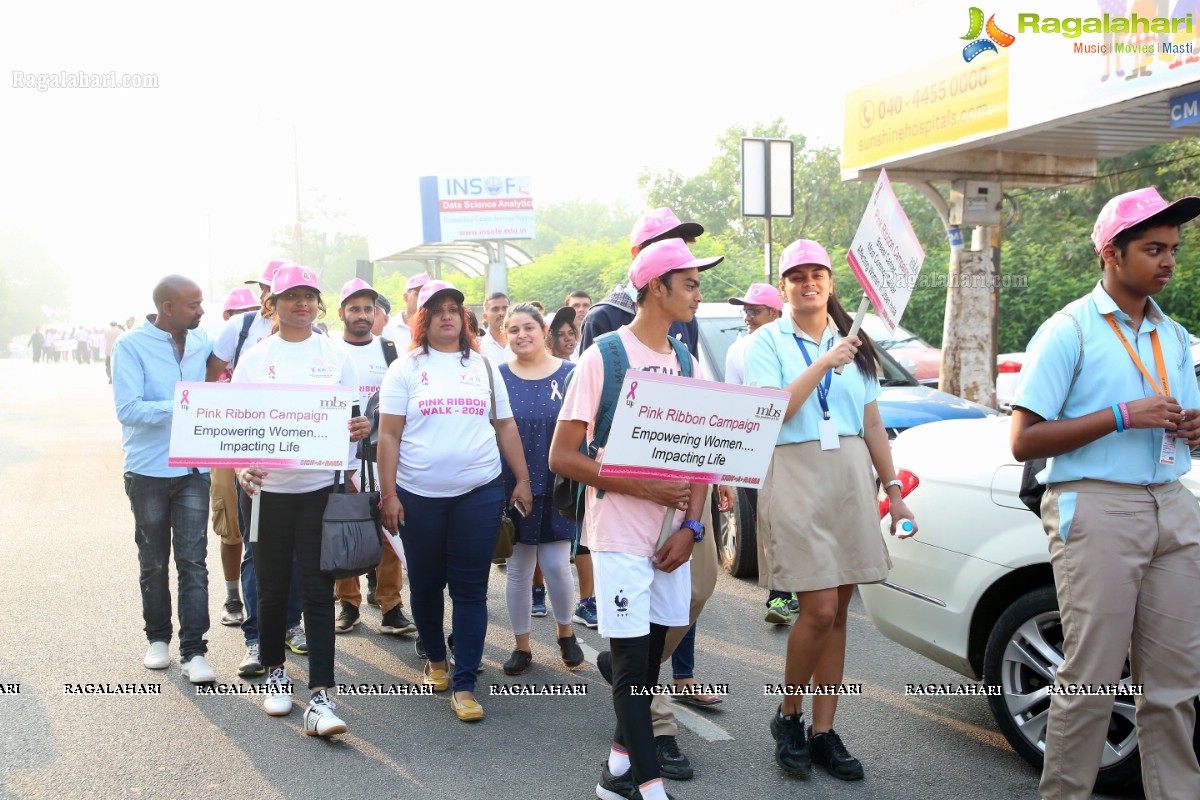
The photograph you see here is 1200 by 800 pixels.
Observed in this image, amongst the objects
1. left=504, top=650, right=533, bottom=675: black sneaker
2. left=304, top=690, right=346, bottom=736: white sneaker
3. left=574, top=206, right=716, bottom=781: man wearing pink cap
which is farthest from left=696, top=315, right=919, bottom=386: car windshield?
left=304, top=690, right=346, bottom=736: white sneaker

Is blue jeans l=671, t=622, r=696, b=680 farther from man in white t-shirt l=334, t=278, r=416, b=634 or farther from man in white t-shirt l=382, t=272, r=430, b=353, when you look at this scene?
man in white t-shirt l=382, t=272, r=430, b=353

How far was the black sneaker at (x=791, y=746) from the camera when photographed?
413 centimetres

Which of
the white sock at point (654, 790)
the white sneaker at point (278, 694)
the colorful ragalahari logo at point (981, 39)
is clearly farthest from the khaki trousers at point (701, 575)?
the colorful ragalahari logo at point (981, 39)

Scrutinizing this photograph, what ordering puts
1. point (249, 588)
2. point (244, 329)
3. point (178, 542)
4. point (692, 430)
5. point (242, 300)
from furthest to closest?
point (242, 300) < point (244, 329) < point (249, 588) < point (178, 542) < point (692, 430)

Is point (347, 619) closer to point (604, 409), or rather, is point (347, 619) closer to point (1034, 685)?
point (604, 409)

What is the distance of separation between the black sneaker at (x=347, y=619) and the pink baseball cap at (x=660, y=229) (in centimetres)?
289

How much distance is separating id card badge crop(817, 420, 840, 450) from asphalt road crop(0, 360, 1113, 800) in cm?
130

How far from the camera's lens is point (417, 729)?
4746 mm

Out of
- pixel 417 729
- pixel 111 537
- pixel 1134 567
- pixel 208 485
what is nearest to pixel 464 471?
pixel 417 729

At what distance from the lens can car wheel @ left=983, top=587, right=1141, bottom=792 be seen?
12.5ft

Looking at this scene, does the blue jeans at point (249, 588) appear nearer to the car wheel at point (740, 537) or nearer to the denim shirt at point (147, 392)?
the denim shirt at point (147, 392)

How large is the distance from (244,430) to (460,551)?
1.09m

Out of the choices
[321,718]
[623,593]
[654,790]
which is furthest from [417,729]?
[623,593]

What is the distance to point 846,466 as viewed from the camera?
400cm
